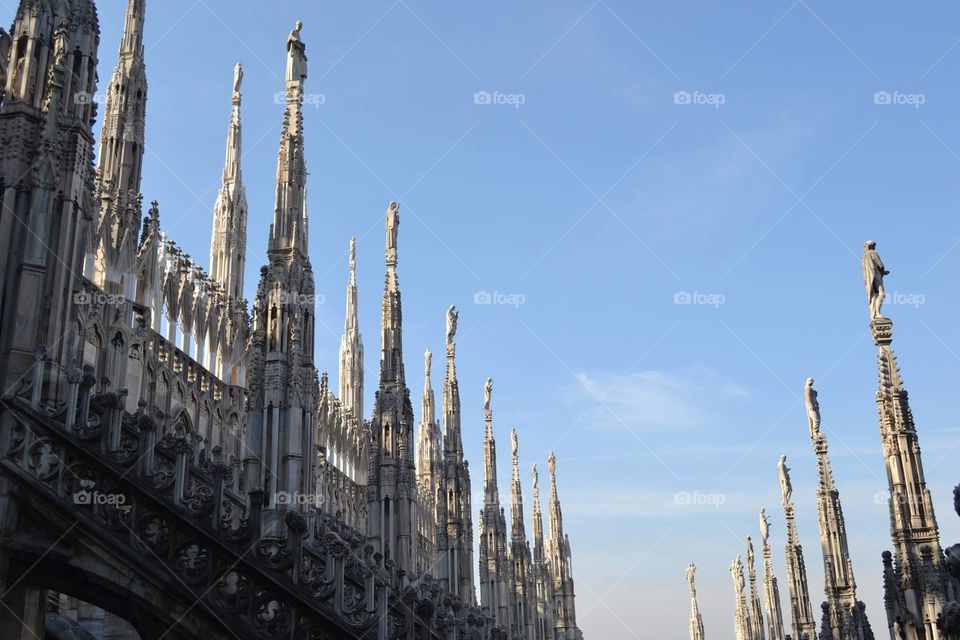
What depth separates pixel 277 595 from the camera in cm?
931

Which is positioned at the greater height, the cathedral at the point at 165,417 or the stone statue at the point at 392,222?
the stone statue at the point at 392,222

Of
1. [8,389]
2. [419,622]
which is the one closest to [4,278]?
[8,389]

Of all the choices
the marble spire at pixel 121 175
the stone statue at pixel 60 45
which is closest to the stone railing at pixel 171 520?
the stone statue at pixel 60 45

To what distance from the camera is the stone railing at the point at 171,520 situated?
9.14m

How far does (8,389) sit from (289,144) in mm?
13009

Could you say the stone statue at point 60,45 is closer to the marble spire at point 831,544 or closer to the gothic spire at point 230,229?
the marble spire at point 831,544

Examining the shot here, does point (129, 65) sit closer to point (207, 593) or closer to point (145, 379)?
point (145, 379)

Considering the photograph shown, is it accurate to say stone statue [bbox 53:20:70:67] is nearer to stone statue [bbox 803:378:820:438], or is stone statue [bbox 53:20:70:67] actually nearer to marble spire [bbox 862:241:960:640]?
marble spire [bbox 862:241:960:640]

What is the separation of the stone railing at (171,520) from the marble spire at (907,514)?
11.7m

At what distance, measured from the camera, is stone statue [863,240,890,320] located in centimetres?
1945

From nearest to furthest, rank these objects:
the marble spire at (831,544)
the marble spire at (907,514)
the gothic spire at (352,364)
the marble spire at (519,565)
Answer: the marble spire at (907,514) → the marble spire at (831,544) → the marble spire at (519,565) → the gothic spire at (352,364)

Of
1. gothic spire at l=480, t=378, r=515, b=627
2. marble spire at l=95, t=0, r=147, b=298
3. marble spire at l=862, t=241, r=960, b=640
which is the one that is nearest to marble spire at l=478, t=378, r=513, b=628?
gothic spire at l=480, t=378, r=515, b=627

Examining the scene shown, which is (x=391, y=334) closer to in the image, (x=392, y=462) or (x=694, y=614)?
(x=392, y=462)

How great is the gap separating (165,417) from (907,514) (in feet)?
57.0
